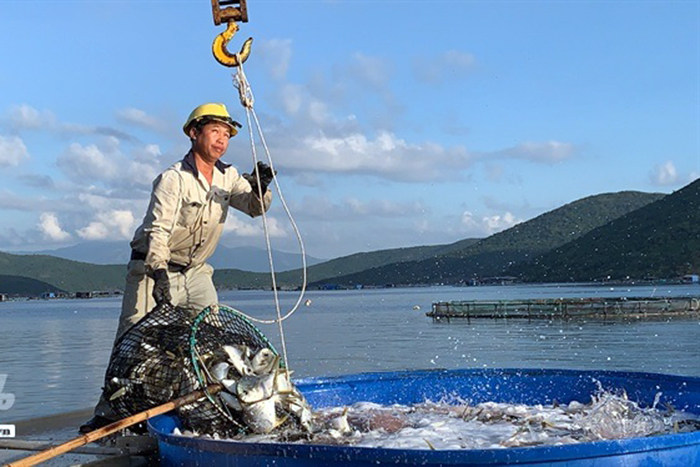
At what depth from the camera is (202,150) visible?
6590mm

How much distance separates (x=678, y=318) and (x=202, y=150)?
46.3m

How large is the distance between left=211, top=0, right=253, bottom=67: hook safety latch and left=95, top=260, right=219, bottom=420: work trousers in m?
1.80

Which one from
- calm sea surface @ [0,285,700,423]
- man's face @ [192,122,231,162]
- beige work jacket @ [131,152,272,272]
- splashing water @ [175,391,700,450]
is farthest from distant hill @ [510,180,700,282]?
man's face @ [192,122,231,162]

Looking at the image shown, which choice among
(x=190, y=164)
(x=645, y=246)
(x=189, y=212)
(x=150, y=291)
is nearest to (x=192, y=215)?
(x=189, y=212)

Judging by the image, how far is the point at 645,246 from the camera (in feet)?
427

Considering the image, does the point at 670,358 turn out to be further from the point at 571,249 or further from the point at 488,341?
the point at 571,249

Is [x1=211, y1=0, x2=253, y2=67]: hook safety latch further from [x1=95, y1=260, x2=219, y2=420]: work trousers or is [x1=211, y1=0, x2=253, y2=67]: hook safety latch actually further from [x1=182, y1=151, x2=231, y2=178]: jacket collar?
[x1=95, y1=260, x2=219, y2=420]: work trousers

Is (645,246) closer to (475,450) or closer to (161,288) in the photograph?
(161,288)

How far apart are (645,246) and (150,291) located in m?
132

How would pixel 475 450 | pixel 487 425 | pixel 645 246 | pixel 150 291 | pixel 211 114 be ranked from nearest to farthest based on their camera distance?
1. pixel 475 450
2. pixel 487 425
3. pixel 211 114
4. pixel 150 291
5. pixel 645 246

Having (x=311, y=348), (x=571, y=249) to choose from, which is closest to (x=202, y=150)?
(x=311, y=348)

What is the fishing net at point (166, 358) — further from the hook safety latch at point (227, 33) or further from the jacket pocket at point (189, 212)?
the hook safety latch at point (227, 33)

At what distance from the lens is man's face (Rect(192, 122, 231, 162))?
649cm

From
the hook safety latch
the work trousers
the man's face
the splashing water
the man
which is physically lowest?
the splashing water
